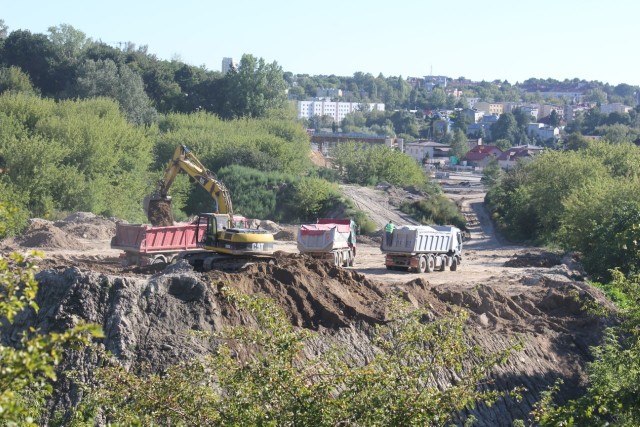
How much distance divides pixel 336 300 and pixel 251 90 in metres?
71.1

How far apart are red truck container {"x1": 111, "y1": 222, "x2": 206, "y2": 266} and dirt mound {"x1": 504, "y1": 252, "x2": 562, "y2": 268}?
1714cm

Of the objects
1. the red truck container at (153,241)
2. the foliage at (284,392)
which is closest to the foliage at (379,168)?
the red truck container at (153,241)

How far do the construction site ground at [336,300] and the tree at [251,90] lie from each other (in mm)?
50536

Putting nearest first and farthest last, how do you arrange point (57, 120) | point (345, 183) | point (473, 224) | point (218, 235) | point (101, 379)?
point (101, 379) < point (218, 235) < point (57, 120) < point (473, 224) < point (345, 183)

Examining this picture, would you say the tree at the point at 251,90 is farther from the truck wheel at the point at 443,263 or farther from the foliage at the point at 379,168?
the truck wheel at the point at 443,263

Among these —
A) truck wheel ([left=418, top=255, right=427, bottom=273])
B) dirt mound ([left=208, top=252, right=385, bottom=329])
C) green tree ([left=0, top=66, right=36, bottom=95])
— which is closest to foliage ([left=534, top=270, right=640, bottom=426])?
dirt mound ([left=208, top=252, right=385, bottom=329])

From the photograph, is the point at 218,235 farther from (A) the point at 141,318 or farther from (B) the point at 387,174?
(B) the point at 387,174

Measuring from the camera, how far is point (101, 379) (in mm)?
12398

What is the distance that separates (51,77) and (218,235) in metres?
64.7

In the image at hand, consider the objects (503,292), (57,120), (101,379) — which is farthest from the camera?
(57,120)

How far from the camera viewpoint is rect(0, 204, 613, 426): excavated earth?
2084 centimetres

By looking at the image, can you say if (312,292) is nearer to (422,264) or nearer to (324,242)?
(324,242)

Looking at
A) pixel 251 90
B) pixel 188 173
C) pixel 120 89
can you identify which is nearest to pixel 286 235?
pixel 188 173

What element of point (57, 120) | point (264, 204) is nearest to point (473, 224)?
point (264, 204)
